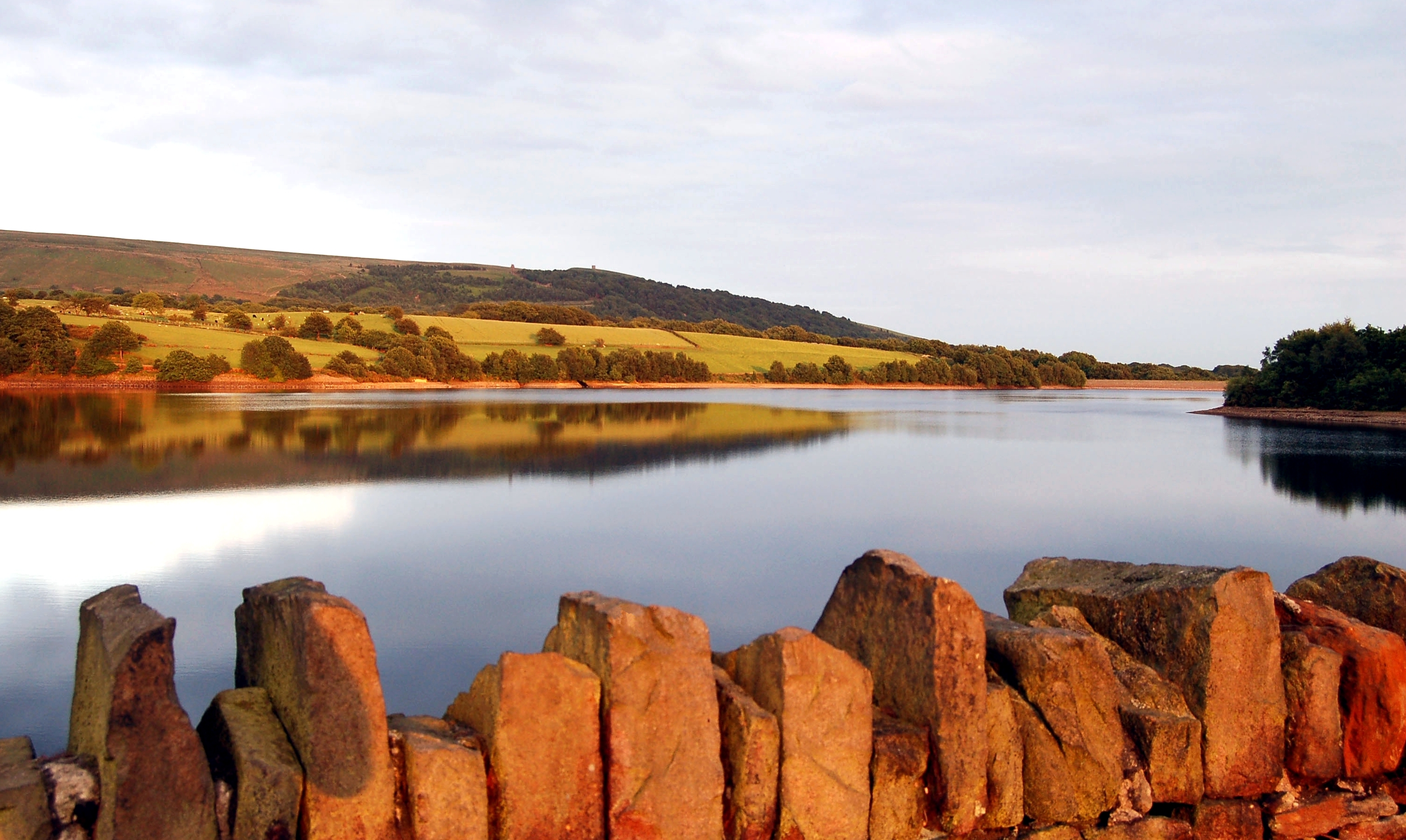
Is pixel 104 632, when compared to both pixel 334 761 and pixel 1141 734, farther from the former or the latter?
pixel 1141 734

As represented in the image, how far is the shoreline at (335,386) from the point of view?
44488mm

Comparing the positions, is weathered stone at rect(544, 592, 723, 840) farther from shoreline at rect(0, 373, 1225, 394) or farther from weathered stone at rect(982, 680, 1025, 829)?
shoreline at rect(0, 373, 1225, 394)

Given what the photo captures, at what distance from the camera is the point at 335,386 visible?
61.0m

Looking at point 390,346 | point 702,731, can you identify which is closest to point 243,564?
point 702,731

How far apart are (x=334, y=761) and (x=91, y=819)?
99 cm

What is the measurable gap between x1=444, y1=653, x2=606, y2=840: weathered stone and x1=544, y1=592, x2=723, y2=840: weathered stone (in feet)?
0.27

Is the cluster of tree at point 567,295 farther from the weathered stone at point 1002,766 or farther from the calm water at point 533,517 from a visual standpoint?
the weathered stone at point 1002,766

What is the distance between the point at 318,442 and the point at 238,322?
49.5 meters

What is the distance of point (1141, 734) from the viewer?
185 inches

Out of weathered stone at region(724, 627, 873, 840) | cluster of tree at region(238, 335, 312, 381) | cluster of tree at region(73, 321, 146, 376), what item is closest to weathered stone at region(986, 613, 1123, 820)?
weathered stone at region(724, 627, 873, 840)

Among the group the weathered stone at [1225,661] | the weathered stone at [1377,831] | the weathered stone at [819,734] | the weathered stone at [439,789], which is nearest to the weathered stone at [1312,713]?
the weathered stone at [1225,661]

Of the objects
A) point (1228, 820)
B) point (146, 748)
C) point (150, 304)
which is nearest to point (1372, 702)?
point (1228, 820)

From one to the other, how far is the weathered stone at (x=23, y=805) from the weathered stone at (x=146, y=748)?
0.62ft

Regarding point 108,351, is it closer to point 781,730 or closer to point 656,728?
point 656,728
